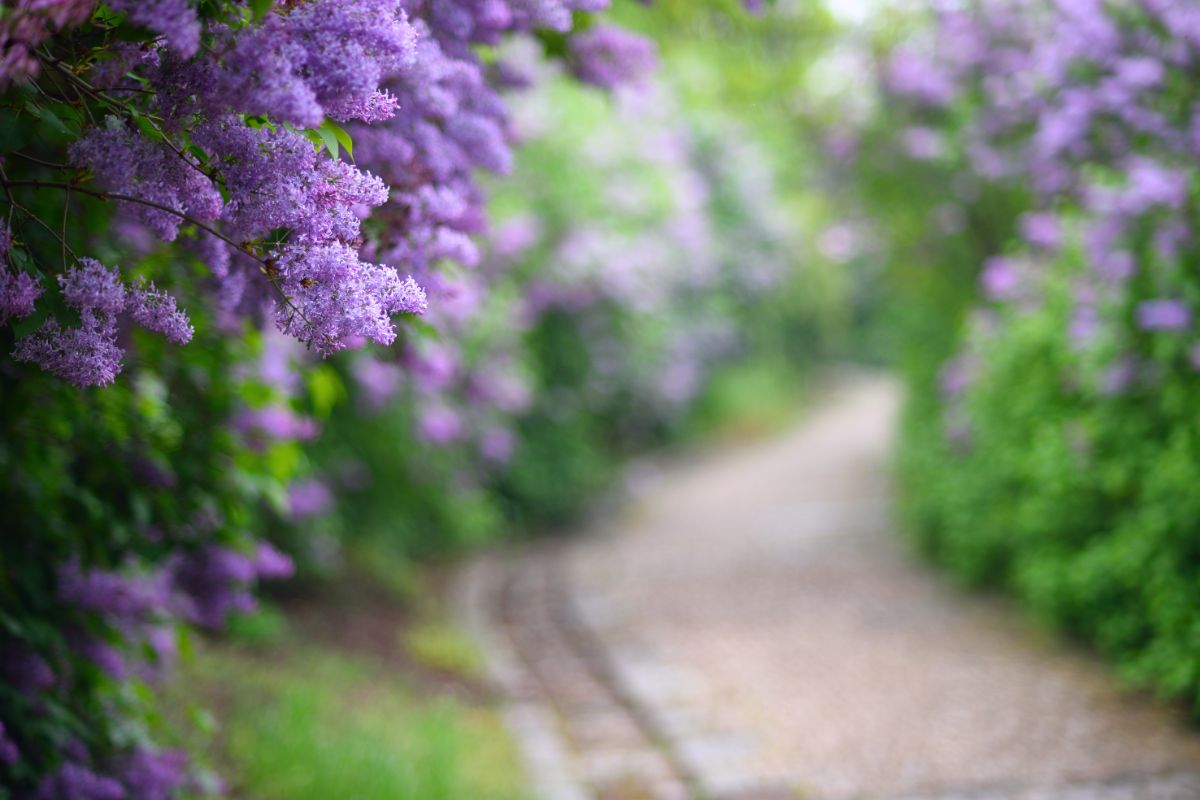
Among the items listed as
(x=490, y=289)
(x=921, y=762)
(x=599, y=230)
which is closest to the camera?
(x=921, y=762)

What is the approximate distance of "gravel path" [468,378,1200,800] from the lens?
426cm

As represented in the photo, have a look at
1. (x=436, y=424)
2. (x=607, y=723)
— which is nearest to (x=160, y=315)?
(x=607, y=723)

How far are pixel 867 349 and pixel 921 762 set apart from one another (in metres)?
20.6

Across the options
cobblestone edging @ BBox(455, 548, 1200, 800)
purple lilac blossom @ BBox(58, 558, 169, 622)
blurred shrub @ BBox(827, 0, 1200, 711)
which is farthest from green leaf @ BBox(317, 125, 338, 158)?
blurred shrub @ BBox(827, 0, 1200, 711)

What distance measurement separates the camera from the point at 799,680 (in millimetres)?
5617

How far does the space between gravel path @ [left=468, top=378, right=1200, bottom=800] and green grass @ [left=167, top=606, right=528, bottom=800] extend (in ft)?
1.27

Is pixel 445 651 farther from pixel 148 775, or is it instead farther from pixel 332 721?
pixel 148 775

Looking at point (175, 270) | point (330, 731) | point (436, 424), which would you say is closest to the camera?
point (175, 270)

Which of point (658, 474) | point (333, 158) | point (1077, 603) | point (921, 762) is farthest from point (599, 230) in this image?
point (333, 158)

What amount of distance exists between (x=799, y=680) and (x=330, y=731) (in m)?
2.43

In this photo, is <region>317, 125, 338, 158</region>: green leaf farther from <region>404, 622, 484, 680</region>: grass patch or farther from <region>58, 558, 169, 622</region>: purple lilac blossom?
<region>404, 622, 484, 680</region>: grass patch

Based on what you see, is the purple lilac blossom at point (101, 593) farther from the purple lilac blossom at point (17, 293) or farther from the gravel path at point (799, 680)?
the gravel path at point (799, 680)

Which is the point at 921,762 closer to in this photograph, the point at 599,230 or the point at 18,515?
the point at 18,515

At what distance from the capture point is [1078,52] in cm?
482
